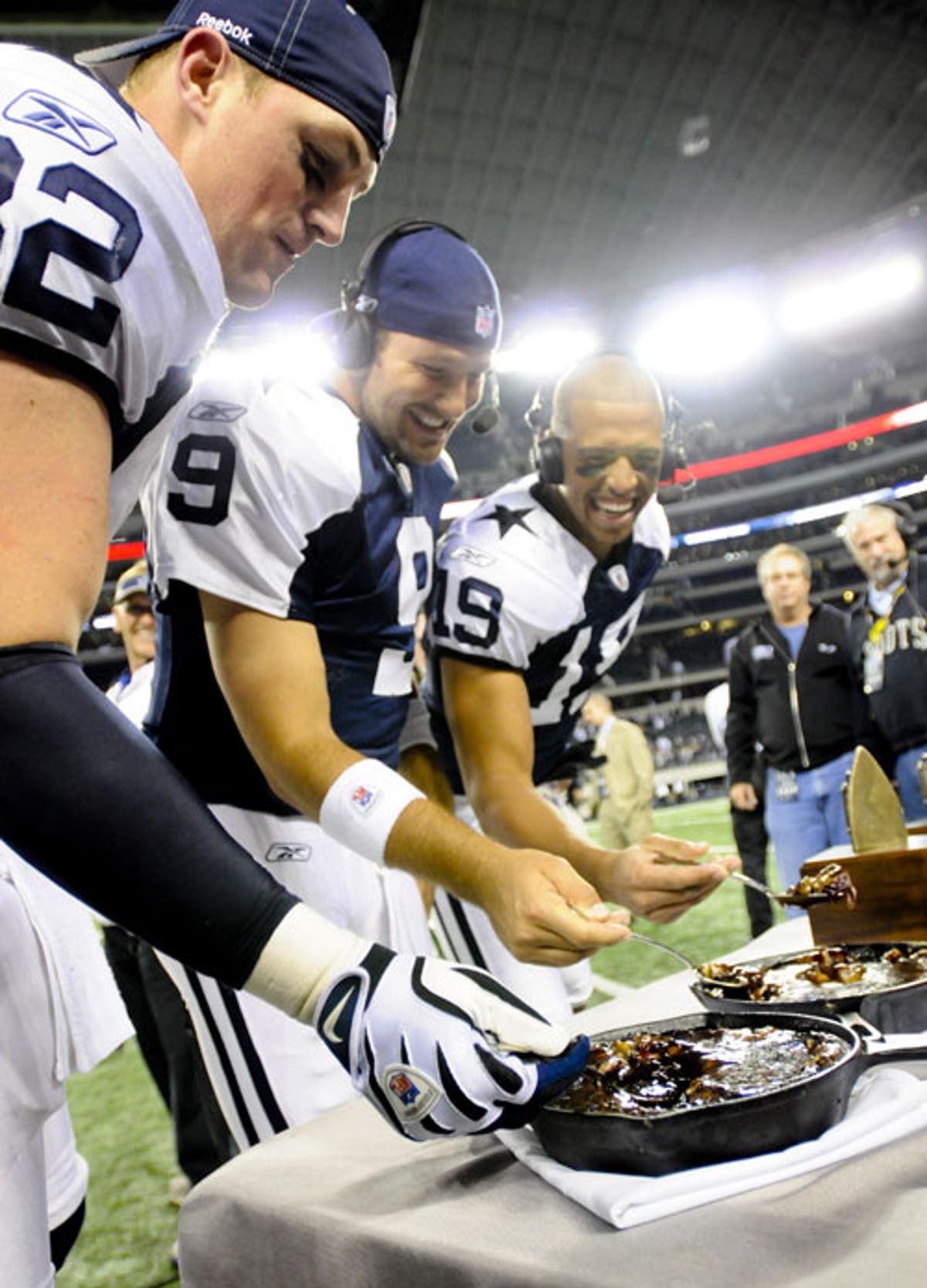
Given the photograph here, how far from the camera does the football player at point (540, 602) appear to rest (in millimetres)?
1959

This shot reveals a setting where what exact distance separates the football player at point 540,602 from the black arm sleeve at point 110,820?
1.09 m

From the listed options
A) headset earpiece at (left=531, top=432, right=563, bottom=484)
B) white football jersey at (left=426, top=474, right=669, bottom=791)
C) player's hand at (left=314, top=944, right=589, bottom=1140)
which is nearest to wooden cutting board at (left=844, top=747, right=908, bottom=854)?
white football jersey at (left=426, top=474, right=669, bottom=791)

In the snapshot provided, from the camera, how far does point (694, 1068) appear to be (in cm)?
88

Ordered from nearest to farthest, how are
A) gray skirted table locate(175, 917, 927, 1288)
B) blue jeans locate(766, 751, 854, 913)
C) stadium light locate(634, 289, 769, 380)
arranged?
1. gray skirted table locate(175, 917, 927, 1288)
2. blue jeans locate(766, 751, 854, 913)
3. stadium light locate(634, 289, 769, 380)

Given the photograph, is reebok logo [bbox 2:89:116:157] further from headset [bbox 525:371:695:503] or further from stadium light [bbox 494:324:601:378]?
stadium light [bbox 494:324:601:378]

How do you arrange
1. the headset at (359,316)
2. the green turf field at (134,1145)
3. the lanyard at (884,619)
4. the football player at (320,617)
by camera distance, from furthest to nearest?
the lanyard at (884,619)
the green turf field at (134,1145)
the headset at (359,316)
the football player at (320,617)

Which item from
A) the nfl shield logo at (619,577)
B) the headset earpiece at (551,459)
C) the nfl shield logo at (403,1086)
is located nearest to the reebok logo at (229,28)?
the nfl shield logo at (403,1086)

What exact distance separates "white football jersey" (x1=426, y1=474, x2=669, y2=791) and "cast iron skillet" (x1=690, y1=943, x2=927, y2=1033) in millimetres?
988

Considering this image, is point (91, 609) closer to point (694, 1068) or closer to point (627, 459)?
point (694, 1068)

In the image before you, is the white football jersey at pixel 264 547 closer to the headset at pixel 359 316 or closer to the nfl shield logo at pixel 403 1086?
the headset at pixel 359 316

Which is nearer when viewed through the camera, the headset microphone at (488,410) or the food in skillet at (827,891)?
the food in skillet at (827,891)

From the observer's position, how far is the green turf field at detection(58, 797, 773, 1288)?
7.98 feet

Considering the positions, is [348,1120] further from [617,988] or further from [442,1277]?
[617,988]

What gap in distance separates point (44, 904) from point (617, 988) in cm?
400
